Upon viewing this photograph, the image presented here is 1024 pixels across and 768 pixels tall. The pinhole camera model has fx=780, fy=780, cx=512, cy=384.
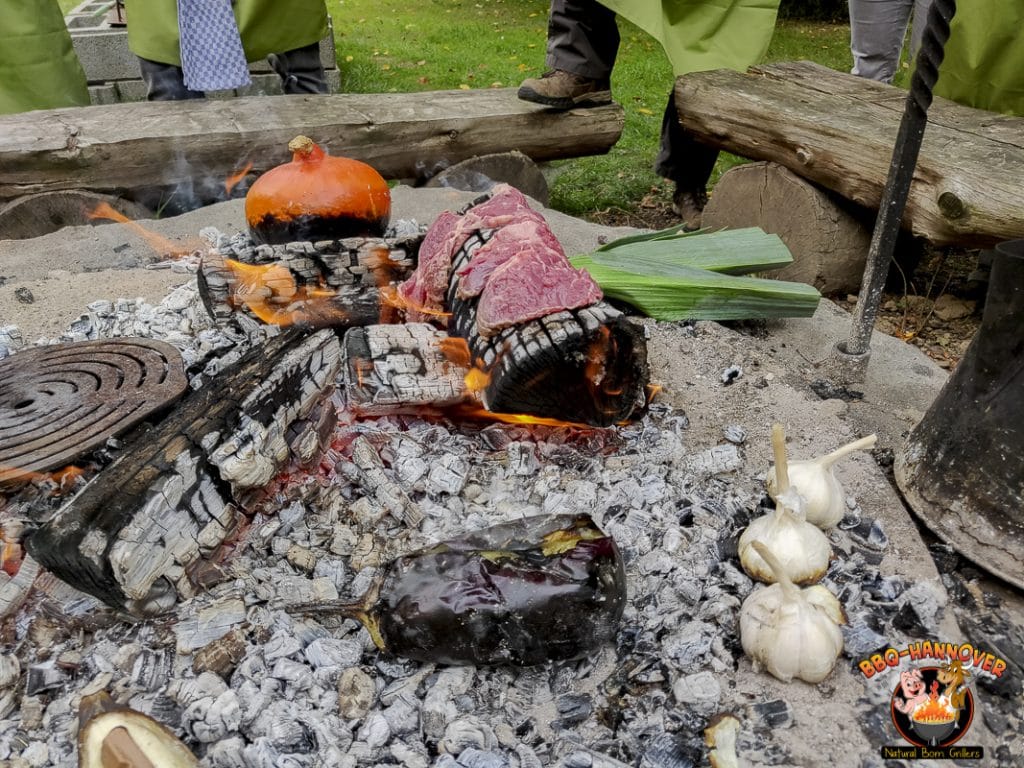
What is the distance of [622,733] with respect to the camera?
1.75 m

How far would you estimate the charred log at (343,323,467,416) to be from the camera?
257 centimetres

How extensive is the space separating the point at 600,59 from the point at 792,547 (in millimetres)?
3963

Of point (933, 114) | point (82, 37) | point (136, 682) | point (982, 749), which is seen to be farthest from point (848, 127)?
point (82, 37)

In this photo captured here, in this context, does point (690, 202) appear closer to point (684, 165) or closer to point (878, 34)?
point (684, 165)

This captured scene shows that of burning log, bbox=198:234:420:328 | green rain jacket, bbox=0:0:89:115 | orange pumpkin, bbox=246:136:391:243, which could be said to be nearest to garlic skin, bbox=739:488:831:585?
burning log, bbox=198:234:420:328

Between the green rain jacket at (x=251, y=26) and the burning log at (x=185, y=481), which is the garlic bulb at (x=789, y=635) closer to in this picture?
the burning log at (x=185, y=481)

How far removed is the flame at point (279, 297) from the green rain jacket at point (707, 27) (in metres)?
2.32

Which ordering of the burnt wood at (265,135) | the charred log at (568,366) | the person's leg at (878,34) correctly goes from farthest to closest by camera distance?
the person's leg at (878,34)
the burnt wood at (265,135)
the charred log at (568,366)

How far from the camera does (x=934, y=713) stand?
1762 millimetres

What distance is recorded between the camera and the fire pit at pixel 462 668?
1730 millimetres

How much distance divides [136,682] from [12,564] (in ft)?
1.70

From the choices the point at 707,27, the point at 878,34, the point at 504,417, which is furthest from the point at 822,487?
the point at 878,34

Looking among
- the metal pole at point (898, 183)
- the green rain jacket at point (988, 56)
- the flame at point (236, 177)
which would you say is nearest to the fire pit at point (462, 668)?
the metal pole at point (898, 183)

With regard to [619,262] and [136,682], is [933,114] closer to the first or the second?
[619,262]
